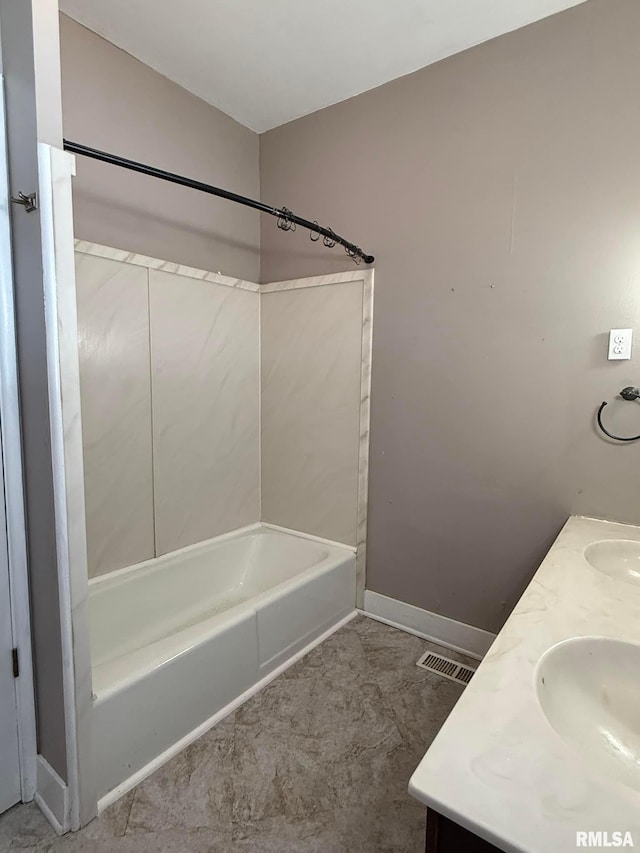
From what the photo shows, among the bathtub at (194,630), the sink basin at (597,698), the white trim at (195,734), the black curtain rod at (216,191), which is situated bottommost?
the white trim at (195,734)

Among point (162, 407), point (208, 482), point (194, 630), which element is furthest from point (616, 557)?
point (162, 407)

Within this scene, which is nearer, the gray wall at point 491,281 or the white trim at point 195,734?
the white trim at point 195,734

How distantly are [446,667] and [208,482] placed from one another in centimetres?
151

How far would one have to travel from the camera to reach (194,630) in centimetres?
166

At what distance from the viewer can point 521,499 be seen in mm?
1957

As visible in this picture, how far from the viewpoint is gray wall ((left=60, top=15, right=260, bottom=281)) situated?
1.89 metres

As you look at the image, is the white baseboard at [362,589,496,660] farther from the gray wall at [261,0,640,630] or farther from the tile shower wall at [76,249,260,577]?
the tile shower wall at [76,249,260,577]

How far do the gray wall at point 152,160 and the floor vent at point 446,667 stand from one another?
227 centimetres

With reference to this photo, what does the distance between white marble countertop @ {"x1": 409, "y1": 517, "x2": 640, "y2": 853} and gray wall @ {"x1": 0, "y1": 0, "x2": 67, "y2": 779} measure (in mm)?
1081

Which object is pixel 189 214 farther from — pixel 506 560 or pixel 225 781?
pixel 225 781

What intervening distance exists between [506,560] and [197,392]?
68.6 inches

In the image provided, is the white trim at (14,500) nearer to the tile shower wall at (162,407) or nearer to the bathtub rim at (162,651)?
the bathtub rim at (162,651)

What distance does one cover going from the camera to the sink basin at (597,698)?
779mm

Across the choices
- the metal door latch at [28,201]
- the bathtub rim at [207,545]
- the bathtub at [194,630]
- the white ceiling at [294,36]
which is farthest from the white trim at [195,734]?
the white ceiling at [294,36]
